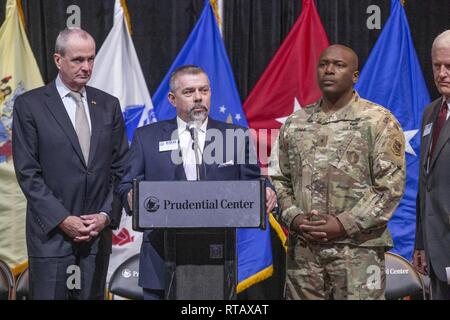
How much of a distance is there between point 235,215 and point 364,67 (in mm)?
3255

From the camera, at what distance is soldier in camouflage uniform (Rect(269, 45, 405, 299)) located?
3.74 metres

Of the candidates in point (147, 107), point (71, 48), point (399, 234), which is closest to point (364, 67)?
point (399, 234)

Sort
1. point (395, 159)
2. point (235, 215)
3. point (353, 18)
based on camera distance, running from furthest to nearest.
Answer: point (353, 18) → point (395, 159) → point (235, 215)

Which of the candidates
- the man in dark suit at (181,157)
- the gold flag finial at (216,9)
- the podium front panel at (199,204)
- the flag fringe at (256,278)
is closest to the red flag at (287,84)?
the gold flag finial at (216,9)

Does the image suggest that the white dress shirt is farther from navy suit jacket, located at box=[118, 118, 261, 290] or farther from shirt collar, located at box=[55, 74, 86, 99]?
shirt collar, located at box=[55, 74, 86, 99]

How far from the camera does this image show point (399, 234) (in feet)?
20.0

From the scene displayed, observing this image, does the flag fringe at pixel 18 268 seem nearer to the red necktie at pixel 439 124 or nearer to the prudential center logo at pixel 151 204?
the prudential center logo at pixel 151 204

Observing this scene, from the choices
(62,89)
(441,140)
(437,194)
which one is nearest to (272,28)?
(62,89)

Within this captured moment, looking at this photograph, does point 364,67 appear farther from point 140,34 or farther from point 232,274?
point 232,274

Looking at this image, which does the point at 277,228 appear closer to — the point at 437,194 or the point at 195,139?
the point at 437,194

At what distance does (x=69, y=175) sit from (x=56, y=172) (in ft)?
0.25

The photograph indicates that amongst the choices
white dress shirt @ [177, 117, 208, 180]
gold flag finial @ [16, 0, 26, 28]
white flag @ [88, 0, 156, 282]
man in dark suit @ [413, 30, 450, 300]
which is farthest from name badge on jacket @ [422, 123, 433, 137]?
gold flag finial @ [16, 0, 26, 28]

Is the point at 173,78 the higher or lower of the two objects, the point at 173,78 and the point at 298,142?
the higher

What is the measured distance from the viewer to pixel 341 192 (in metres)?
3.82
